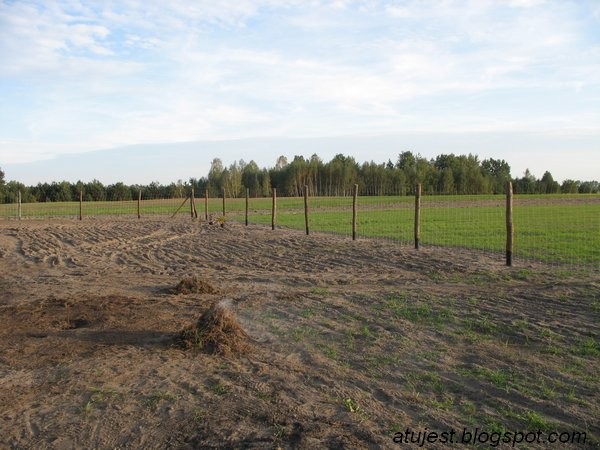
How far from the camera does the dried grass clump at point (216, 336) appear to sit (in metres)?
5.68

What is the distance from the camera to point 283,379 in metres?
4.90

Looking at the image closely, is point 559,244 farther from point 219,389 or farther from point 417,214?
point 219,389

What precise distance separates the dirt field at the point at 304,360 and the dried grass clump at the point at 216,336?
5.2 inches

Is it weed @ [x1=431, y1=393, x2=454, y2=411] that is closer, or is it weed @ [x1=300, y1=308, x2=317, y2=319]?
weed @ [x1=431, y1=393, x2=454, y2=411]

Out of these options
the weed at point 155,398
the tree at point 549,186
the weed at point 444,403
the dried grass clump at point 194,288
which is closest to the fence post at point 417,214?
the dried grass clump at point 194,288

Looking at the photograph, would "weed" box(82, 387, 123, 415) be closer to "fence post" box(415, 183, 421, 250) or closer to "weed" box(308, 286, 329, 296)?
"weed" box(308, 286, 329, 296)

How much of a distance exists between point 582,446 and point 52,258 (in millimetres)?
13682

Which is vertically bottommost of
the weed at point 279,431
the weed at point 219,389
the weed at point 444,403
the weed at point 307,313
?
the weed at point 444,403

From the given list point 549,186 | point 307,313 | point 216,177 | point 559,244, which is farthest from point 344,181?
point 307,313

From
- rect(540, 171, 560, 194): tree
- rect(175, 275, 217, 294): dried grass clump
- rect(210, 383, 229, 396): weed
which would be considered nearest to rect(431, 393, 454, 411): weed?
rect(210, 383, 229, 396): weed

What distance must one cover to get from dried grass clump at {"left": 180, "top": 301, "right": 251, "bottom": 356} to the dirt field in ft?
0.43

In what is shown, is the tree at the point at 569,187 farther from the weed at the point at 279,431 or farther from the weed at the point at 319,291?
the weed at the point at 279,431

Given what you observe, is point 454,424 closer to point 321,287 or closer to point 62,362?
point 62,362

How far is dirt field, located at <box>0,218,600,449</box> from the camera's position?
3.97 meters
